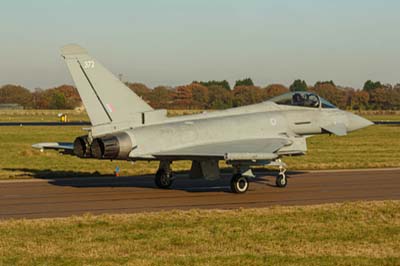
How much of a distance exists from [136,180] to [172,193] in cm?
422

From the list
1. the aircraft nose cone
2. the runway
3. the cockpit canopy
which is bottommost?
the runway

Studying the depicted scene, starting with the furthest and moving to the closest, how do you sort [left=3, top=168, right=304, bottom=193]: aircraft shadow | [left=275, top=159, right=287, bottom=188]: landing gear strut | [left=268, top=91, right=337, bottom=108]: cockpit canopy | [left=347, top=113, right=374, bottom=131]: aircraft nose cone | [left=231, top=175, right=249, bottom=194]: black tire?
[left=347, top=113, right=374, bottom=131]: aircraft nose cone → [left=268, top=91, right=337, bottom=108]: cockpit canopy → [left=3, top=168, right=304, bottom=193]: aircraft shadow → [left=275, top=159, right=287, bottom=188]: landing gear strut → [left=231, top=175, right=249, bottom=194]: black tire

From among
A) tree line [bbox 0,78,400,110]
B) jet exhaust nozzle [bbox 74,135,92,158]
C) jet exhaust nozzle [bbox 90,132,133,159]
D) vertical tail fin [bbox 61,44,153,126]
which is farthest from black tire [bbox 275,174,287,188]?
tree line [bbox 0,78,400,110]

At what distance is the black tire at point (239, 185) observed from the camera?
20.8 metres

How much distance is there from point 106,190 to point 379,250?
1148 cm

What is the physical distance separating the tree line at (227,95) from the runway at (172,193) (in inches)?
2490

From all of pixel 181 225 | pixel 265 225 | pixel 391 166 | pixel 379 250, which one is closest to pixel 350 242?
pixel 379 250

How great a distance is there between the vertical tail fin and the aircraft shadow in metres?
3.53

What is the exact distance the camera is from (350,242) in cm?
1262

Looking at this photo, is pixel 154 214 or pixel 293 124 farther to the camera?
pixel 293 124

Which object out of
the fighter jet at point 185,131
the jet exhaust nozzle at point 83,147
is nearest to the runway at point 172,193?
the fighter jet at point 185,131

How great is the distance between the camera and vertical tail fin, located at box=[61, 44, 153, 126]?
774 inches

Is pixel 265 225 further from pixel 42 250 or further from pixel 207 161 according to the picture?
pixel 207 161

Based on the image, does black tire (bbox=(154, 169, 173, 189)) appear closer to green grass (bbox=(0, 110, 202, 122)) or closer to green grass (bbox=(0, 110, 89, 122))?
green grass (bbox=(0, 110, 202, 122))
